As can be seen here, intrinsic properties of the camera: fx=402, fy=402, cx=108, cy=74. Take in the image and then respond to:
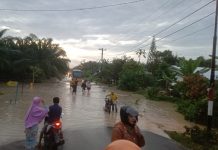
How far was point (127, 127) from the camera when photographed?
5.73m

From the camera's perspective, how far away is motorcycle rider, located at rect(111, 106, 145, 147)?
18.3ft

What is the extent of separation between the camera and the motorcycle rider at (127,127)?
558 centimetres

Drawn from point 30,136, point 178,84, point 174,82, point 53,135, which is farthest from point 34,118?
point 174,82

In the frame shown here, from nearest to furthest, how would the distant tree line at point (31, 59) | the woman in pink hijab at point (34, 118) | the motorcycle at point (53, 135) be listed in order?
the woman in pink hijab at point (34, 118) < the motorcycle at point (53, 135) < the distant tree line at point (31, 59)

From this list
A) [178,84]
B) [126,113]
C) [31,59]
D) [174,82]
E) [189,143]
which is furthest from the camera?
[31,59]

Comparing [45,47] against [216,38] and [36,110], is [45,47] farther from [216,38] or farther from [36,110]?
[36,110]

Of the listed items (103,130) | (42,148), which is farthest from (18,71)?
(42,148)

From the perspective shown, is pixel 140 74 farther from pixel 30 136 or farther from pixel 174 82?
pixel 30 136

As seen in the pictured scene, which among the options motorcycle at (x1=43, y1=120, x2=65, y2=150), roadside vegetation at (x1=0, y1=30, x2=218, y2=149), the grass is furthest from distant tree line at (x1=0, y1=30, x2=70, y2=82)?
motorcycle at (x1=43, y1=120, x2=65, y2=150)

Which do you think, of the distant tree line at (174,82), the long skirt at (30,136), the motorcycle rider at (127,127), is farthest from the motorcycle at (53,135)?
the distant tree line at (174,82)

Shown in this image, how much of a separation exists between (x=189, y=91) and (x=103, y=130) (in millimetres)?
15409

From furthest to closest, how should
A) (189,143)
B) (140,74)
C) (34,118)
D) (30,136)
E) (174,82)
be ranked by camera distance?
(140,74) → (174,82) → (189,143) → (30,136) → (34,118)

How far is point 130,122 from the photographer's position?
5.70 m

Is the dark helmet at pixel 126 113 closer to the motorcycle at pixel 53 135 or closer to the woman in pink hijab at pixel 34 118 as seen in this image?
the woman in pink hijab at pixel 34 118
